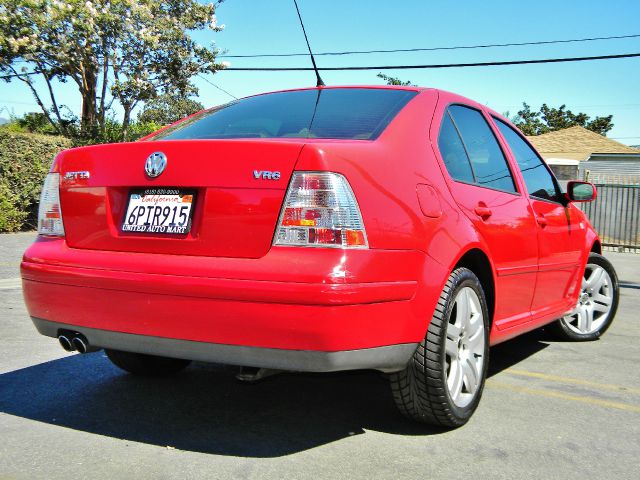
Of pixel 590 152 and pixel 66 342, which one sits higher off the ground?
pixel 590 152

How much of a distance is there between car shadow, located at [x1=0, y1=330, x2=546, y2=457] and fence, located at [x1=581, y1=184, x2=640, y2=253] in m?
15.7

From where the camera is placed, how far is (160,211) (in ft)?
9.75

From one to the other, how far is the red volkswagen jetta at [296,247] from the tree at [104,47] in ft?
61.2

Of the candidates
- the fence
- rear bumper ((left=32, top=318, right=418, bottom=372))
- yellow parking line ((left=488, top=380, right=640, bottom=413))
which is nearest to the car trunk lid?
rear bumper ((left=32, top=318, right=418, bottom=372))

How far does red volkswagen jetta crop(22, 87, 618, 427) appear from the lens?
8.83 ft

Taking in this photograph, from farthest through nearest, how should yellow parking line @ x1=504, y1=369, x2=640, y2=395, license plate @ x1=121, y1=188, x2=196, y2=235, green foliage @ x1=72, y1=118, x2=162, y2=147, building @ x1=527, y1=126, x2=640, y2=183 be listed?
building @ x1=527, y1=126, x2=640, y2=183
green foliage @ x1=72, y1=118, x2=162, y2=147
yellow parking line @ x1=504, y1=369, x2=640, y2=395
license plate @ x1=121, y1=188, x2=196, y2=235

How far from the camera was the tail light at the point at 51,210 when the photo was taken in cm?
331

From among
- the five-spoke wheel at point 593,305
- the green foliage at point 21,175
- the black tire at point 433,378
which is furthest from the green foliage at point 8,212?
the black tire at point 433,378

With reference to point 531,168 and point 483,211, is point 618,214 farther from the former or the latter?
point 483,211

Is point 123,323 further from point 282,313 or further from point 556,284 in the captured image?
point 556,284

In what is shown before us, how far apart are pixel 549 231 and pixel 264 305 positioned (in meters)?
2.54

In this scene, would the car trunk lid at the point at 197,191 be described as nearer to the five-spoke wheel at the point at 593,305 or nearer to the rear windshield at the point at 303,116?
the rear windshield at the point at 303,116

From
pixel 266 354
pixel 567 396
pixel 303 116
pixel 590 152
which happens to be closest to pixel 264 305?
pixel 266 354

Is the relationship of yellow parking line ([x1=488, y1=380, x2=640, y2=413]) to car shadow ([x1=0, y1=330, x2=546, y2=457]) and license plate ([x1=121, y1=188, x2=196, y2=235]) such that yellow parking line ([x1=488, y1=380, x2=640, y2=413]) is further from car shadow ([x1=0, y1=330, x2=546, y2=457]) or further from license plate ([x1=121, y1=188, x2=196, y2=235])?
license plate ([x1=121, y1=188, x2=196, y2=235])
